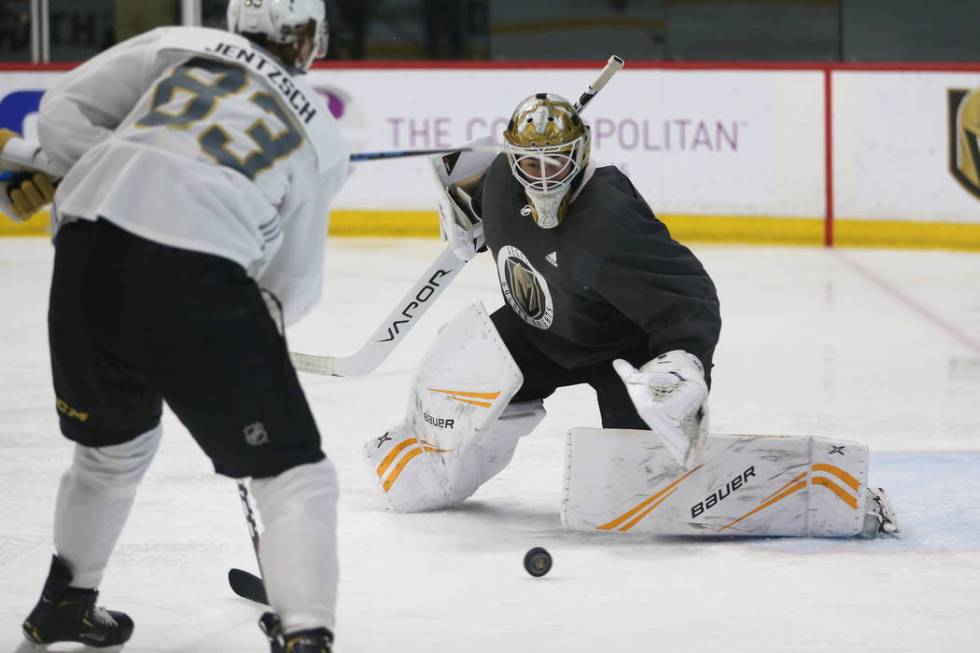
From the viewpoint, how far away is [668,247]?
3586 mm

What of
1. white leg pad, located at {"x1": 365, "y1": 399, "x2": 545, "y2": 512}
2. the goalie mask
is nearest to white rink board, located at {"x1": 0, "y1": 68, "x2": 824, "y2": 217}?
white leg pad, located at {"x1": 365, "y1": 399, "x2": 545, "y2": 512}

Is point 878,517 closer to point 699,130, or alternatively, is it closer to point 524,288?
point 524,288

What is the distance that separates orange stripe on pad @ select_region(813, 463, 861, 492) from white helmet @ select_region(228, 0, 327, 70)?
4.97 feet

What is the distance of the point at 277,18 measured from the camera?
2.66m

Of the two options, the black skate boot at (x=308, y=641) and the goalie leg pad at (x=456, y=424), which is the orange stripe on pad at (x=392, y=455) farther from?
the black skate boot at (x=308, y=641)

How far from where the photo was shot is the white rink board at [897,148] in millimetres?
8086

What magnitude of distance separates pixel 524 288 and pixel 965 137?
4.73 m

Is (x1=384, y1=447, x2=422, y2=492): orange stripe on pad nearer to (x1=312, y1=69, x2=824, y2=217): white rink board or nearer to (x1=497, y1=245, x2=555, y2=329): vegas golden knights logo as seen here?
(x1=497, y1=245, x2=555, y2=329): vegas golden knights logo

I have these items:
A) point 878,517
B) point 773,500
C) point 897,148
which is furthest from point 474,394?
point 897,148

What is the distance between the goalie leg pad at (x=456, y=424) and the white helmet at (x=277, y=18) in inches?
49.1

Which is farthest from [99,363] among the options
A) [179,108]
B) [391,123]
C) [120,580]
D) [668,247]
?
[391,123]

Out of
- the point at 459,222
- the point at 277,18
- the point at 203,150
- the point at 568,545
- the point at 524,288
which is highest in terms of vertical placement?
the point at 277,18

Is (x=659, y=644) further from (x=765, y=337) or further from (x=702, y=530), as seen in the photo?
(x=765, y=337)

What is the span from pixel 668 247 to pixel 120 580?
1284 millimetres
